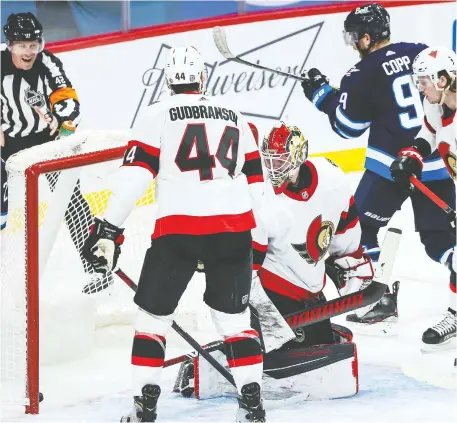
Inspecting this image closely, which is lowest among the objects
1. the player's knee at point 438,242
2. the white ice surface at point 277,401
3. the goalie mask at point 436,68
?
the white ice surface at point 277,401

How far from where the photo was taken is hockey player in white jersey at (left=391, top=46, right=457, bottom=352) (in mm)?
3893

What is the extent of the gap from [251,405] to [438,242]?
1.36 m

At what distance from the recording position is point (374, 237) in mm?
4465

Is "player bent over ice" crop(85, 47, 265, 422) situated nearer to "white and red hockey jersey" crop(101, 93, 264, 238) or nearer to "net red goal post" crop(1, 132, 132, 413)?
"white and red hockey jersey" crop(101, 93, 264, 238)

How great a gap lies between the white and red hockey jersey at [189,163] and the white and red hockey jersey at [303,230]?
261 millimetres

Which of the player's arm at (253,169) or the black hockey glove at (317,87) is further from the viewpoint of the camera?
the black hockey glove at (317,87)

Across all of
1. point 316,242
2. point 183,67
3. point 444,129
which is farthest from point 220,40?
point 183,67

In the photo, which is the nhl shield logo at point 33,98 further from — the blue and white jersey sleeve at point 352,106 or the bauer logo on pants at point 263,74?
the bauer logo on pants at point 263,74

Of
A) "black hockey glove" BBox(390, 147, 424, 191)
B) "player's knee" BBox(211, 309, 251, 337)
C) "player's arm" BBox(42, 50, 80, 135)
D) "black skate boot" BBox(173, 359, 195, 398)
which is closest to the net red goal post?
"black skate boot" BBox(173, 359, 195, 398)

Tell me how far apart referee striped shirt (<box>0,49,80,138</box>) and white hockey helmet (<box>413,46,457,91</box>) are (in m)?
1.29

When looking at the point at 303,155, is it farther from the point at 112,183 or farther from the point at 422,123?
the point at 422,123

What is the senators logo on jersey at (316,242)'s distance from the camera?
3.46 metres

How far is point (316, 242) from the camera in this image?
3.47m

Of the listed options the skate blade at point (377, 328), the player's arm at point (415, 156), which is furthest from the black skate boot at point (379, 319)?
the player's arm at point (415, 156)
